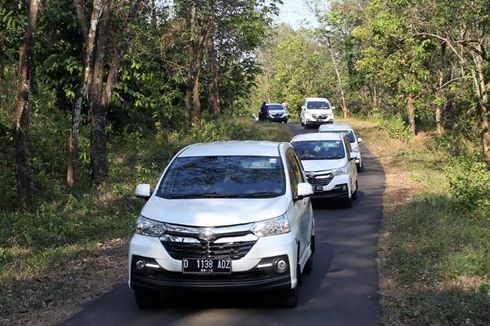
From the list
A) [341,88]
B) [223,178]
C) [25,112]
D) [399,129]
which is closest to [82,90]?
[25,112]

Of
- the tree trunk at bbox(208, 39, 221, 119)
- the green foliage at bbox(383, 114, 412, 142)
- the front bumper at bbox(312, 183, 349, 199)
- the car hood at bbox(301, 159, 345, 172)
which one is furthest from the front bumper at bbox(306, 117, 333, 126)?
the front bumper at bbox(312, 183, 349, 199)

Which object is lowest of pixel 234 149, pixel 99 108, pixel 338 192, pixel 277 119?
pixel 277 119

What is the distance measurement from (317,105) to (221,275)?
3765cm

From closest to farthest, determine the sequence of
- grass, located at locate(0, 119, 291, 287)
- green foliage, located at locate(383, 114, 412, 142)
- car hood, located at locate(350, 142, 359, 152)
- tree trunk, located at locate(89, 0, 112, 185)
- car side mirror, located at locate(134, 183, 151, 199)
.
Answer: car side mirror, located at locate(134, 183, 151, 199)
grass, located at locate(0, 119, 291, 287)
tree trunk, located at locate(89, 0, 112, 185)
car hood, located at locate(350, 142, 359, 152)
green foliage, located at locate(383, 114, 412, 142)

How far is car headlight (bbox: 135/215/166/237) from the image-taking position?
253 inches

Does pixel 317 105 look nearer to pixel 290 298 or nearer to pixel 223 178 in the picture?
pixel 223 178

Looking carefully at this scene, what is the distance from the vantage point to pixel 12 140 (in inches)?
604

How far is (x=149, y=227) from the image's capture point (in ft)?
21.4

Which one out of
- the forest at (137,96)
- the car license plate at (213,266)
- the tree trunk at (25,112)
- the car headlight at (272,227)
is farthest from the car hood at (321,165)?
the car license plate at (213,266)

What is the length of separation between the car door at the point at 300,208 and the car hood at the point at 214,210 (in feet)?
1.56

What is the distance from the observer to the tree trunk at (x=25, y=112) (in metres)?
12.4

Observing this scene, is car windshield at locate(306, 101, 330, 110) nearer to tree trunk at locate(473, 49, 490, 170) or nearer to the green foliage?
the green foliage

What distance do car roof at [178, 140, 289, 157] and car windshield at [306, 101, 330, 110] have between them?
35091 millimetres

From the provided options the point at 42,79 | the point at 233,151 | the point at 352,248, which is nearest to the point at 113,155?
the point at 42,79
